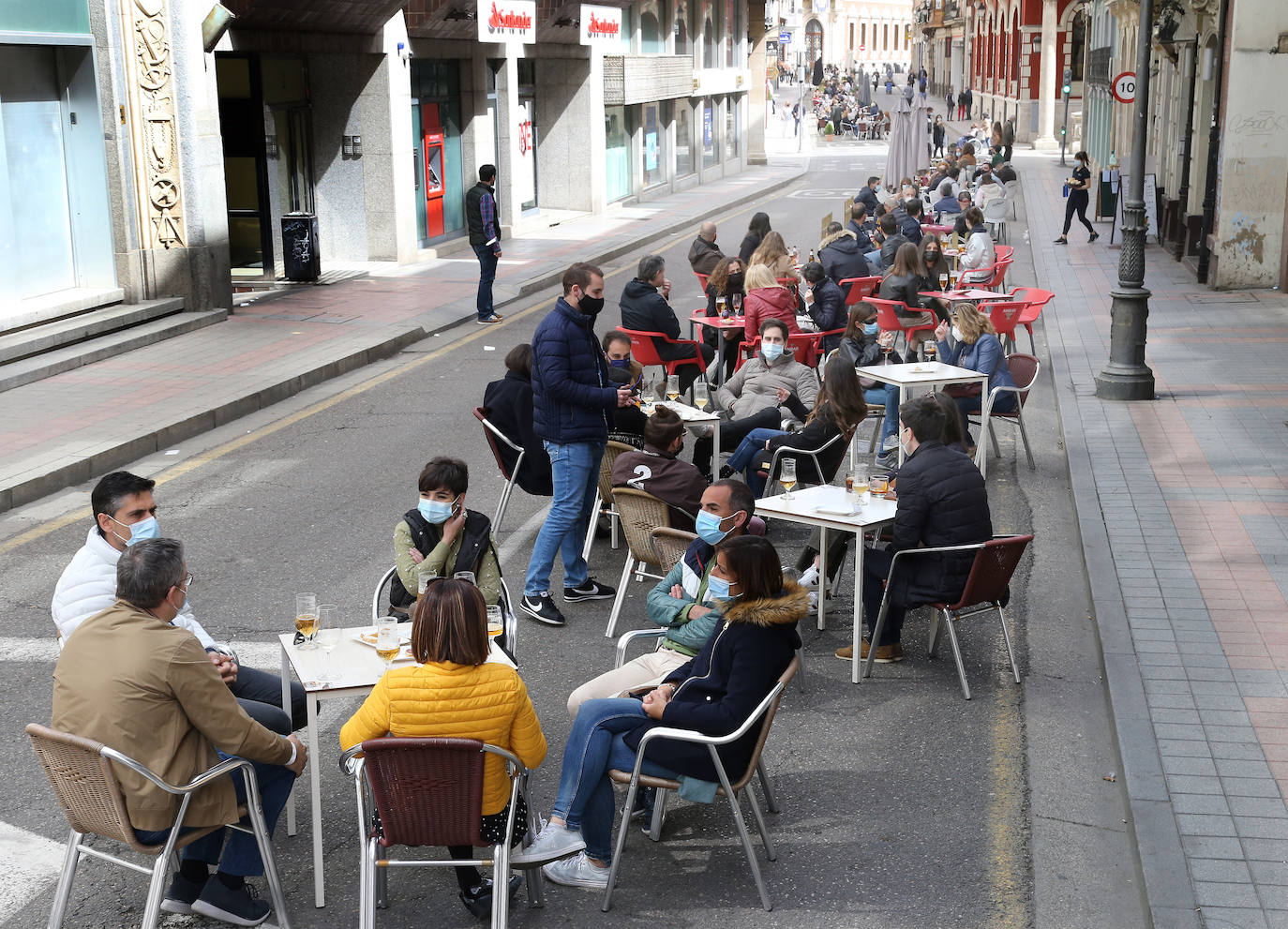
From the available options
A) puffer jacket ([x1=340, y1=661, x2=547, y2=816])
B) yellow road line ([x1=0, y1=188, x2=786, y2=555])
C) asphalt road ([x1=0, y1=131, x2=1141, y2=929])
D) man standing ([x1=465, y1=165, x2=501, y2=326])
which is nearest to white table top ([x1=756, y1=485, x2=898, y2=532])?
asphalt road ([x1=0, y1=131, x2=1141, y2=929])

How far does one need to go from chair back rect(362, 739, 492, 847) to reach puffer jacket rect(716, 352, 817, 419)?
19.7ft

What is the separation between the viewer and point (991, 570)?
703 centimetres

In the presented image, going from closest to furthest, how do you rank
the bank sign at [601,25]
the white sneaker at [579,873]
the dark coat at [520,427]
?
the white sneaker at [579,873], the dark coat at [520,427], the bank sign at [601,25]

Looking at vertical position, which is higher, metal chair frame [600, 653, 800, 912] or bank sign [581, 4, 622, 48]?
bank sign [581, 4, 622, 48]

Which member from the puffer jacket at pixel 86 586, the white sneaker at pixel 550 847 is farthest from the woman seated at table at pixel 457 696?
the puffer jacket at pixel 86 586

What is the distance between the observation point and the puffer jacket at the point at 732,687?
520cm

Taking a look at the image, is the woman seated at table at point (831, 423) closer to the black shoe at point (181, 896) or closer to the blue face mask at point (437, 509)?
the blue face mask at point (437, 509)

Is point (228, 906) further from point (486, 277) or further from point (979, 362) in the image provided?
point (486, 277)

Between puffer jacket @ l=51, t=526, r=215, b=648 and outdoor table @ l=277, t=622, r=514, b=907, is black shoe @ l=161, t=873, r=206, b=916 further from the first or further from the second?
puffer jacket @ l=51, t=526, r=215, b=648

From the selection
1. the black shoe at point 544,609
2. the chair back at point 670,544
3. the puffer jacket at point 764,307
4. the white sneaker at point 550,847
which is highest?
the puffer jacket at point 764,307

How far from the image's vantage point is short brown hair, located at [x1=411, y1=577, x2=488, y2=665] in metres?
4.76

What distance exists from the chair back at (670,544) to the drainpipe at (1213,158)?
15.9 m

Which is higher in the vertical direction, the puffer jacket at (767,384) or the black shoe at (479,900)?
the puffer jacket at (767,384)

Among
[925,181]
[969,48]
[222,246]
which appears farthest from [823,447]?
[969,48]
